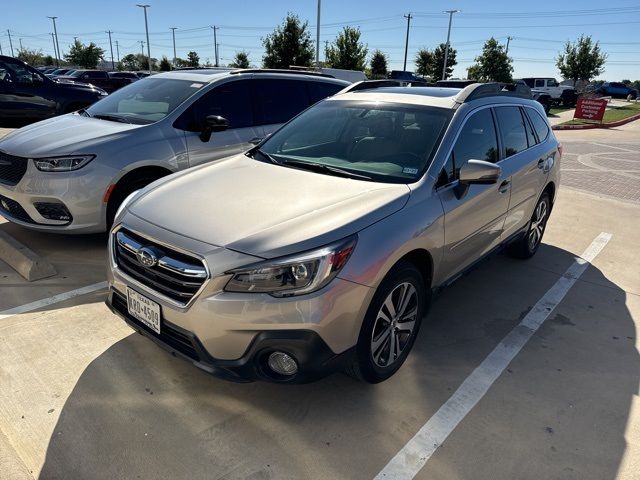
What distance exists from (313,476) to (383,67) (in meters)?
52.1

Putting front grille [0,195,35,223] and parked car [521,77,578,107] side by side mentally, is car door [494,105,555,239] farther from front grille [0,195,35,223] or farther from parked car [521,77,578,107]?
parked car [521,77,578,107]

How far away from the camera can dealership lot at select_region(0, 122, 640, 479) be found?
2389mm

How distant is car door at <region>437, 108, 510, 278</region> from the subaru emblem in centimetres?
176

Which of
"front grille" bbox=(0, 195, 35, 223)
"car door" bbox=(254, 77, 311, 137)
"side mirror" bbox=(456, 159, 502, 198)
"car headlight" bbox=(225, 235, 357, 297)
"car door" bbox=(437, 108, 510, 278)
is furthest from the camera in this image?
"car door" bbox=(254, 77, 311, 137)

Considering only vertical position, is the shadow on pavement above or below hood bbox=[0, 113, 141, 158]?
below

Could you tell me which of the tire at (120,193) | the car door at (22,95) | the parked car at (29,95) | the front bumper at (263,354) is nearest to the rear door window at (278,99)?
the tire at (120,193)

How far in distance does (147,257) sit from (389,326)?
141 centimetres

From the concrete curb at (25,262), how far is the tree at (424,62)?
181ft

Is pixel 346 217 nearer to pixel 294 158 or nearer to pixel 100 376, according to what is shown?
pixel 294 158

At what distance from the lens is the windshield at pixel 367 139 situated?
3248 mm

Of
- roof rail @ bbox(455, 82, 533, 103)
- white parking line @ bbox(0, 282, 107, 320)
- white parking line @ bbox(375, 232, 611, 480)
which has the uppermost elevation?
roof rail @ bbox(455, 82, 533, 103)

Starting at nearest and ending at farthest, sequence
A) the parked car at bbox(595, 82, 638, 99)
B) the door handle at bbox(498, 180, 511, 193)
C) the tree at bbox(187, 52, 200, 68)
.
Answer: the door handle at bbox(498, 180, 511, 193) → the parked car at bbox(595, 82, 638, 99) → the tree at bbox(187, 52, 200, 68)

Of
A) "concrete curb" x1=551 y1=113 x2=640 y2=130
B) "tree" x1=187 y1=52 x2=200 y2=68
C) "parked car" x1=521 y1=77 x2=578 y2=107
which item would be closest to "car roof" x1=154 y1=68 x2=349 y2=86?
"concrete curb" x1=551 y1=113 x2=640 y2=130

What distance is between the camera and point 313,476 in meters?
2.31
